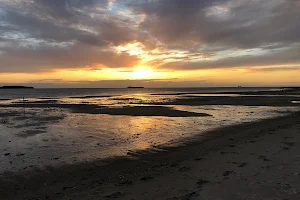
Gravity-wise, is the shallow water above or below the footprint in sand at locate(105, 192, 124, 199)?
below

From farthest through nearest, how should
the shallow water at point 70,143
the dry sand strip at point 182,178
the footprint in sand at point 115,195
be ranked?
the shallow water at point 70,143
the footprint in sand at point 115,195
the dry sand strip at point 182,178

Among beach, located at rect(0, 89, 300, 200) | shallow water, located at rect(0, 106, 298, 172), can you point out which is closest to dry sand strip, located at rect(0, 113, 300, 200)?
beach, located at rect(0, 89, 300, 200)

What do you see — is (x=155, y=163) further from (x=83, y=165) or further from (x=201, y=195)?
(x=201, y=195)

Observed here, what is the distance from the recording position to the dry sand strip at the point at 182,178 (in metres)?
6.39

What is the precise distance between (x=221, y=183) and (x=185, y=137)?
314 inches

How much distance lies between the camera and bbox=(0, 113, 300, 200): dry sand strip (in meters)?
6.39

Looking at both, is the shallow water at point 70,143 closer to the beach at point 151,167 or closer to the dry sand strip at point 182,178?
the beach at point 151,167

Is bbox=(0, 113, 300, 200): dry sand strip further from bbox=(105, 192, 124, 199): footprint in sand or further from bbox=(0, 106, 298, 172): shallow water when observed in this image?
bbox=(0, 106, 298, 172): shallow water

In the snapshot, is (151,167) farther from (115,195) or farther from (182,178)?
(115,195)

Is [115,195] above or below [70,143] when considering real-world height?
above

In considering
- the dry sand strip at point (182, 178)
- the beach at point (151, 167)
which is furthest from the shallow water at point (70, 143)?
the dry sand strip at point (182, 178)

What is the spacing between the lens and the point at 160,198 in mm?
6348

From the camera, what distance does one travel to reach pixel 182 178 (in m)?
7.79

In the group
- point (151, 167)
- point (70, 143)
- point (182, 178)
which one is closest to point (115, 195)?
point (182, 178)
